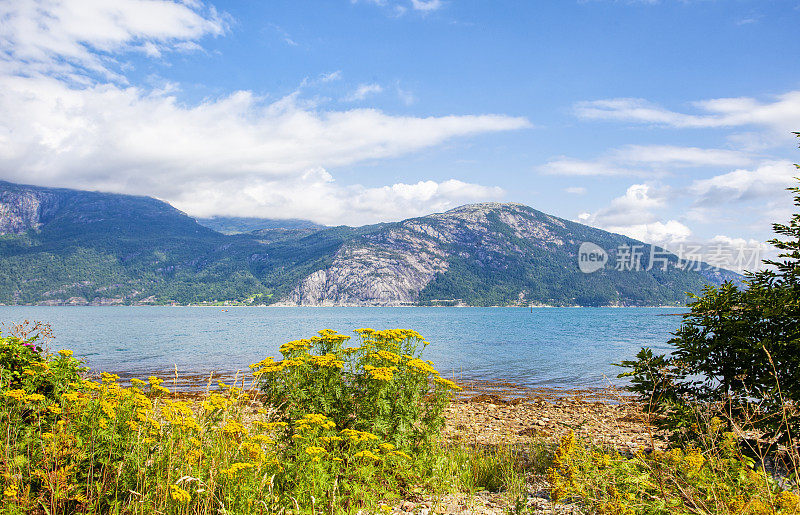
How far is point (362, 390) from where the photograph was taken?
700cm

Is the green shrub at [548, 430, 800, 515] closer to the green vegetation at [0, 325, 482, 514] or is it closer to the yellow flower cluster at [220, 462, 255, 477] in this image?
the green vegetation at [0, 325, 482, 514]

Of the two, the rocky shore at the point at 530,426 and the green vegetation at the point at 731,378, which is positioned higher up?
the green vegetation at the point at 731,378

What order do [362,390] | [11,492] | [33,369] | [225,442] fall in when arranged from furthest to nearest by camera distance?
[362,390], [33,369], [225,442], [11,492]

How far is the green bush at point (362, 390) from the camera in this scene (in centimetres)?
647

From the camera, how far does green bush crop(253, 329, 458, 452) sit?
647 centimetres

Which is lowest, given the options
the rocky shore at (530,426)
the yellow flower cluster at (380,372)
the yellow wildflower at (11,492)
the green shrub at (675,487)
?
the rocky shore at (530,426)

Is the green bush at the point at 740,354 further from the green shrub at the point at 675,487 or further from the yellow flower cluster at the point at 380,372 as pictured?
the yellow flower cluster at the point at 380,372

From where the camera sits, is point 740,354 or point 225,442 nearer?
point 225,442

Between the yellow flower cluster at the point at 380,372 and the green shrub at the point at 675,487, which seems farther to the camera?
the yellow flower cluster at the point at 380,372

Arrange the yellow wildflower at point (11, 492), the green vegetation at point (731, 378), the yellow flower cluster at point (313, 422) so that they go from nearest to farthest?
1. the yellow wildflower at point (11, 492)
2. the yellow flower cluster at point (313, 422)
3. the green vegetation at point (731, 378)

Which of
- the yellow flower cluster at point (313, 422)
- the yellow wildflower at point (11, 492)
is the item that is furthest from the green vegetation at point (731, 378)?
the yellow wildflower at point (11, 492)

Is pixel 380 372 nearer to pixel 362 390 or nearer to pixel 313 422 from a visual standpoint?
pixel 362 390

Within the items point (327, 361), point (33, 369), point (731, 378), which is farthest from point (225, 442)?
point (731, 378)

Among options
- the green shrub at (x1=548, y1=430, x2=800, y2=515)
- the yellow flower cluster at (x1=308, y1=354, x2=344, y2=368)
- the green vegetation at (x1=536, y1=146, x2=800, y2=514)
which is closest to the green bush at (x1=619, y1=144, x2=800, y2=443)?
the green vegetation at (x1=536, y1=146, x2=800, y2=514)
